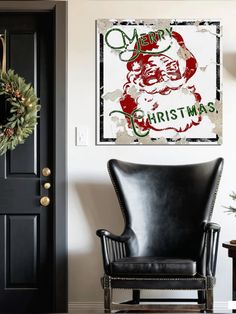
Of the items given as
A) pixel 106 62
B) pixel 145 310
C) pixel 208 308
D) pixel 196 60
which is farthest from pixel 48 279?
pixel 196 60

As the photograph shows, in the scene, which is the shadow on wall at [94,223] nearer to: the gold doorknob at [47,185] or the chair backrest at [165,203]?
the gold doorknob at [47,185]

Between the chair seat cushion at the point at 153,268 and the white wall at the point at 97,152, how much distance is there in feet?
2.32

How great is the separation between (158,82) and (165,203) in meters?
0.82

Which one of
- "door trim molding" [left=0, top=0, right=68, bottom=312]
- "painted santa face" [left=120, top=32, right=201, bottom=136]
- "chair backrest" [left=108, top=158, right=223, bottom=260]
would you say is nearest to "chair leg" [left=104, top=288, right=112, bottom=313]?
"chair backrest" [left=108, top=158, right=223, bottom=260]

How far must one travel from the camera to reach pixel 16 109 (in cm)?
361

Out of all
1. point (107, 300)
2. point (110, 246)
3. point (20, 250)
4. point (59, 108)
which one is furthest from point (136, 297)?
point (59, 108)

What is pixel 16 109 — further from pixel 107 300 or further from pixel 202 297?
pixel 202 297

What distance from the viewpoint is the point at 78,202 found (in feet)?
12.6

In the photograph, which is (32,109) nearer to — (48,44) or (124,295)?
(48,44)

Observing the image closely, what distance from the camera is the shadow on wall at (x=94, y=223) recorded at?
12.6ft

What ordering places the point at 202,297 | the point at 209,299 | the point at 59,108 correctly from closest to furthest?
the point at 209,299 → the point at 202,297 → the point at 59,108

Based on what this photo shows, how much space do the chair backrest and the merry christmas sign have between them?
0.28m

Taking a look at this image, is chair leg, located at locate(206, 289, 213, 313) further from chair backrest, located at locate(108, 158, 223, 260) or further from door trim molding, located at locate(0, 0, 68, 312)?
door trim molding, located at locate(0, 0, 68, 312)

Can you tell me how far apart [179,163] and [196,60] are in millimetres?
698
